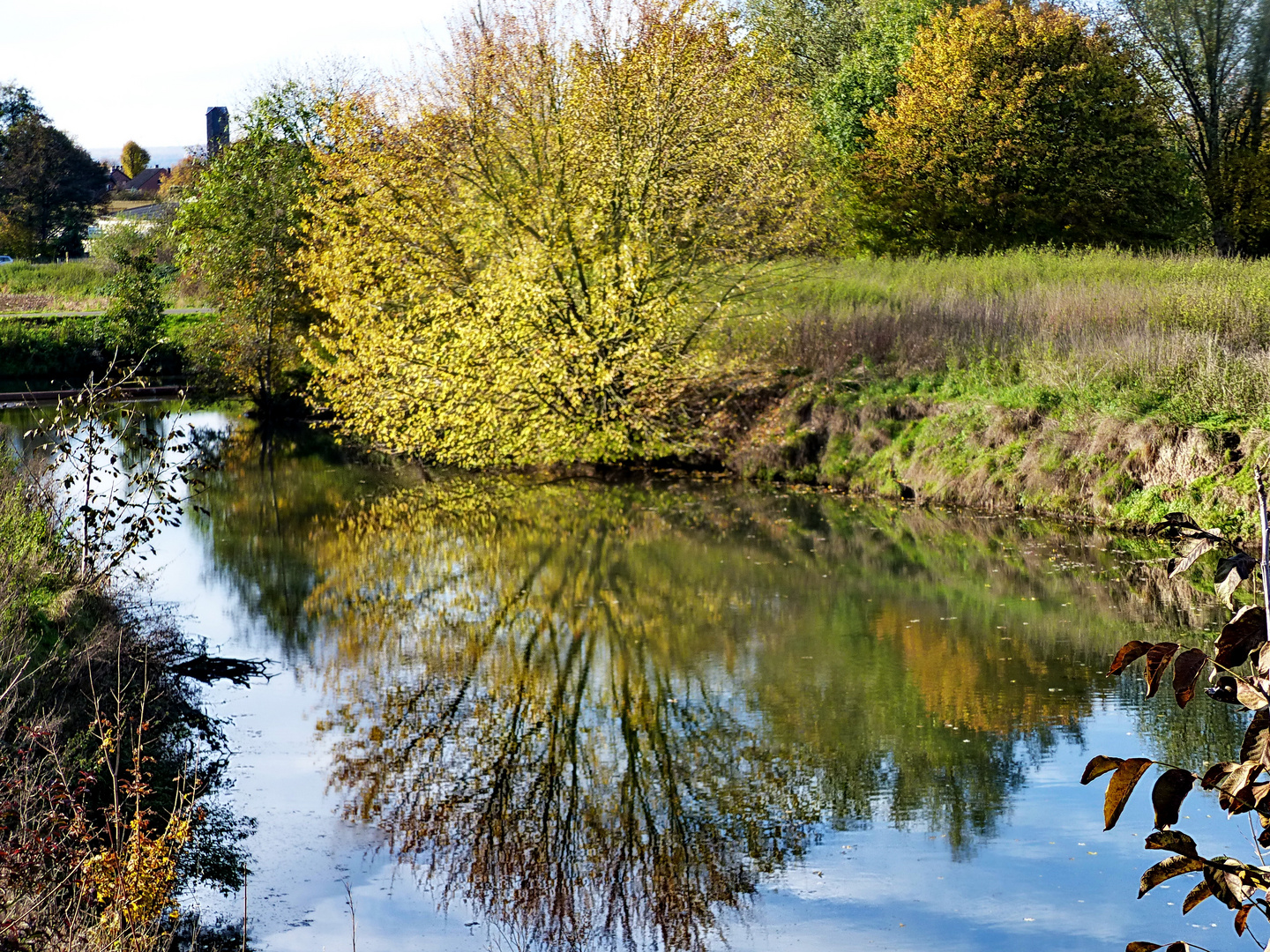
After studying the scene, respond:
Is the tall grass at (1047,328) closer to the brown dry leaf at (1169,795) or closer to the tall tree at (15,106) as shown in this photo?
the brown dry leaf at (1169,795)

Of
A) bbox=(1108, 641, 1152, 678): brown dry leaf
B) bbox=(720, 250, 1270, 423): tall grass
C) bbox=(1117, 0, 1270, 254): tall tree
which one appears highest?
bbox=(1117, 0, 1270, 254): tall tree

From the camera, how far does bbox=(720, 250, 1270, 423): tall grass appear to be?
14.9 meters

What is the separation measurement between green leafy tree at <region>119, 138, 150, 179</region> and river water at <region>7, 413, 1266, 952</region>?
3381 inches

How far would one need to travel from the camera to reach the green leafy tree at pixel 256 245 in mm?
28891

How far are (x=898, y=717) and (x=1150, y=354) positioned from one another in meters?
8.56

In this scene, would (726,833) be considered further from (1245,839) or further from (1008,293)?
(1008,293)

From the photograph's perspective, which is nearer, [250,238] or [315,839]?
[315,839]

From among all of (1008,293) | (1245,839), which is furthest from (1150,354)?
(1245,839)

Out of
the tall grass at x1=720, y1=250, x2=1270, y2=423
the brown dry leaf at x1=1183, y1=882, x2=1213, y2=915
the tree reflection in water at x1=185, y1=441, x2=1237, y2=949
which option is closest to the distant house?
the tall grass at x1=720, y1=250, x2=1270, y2=423

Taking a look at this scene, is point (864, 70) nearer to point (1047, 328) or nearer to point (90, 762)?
point (1047, 328)

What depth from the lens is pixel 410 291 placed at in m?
20.1

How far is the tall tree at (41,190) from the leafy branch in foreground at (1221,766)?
6028cm

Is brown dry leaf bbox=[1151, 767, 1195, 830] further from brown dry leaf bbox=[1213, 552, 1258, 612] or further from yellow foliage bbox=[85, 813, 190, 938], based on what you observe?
yellow foliage bbox=[85, 813, 190, 938]

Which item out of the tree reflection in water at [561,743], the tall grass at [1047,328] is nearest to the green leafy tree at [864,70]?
the tall grass at [1047,328]
